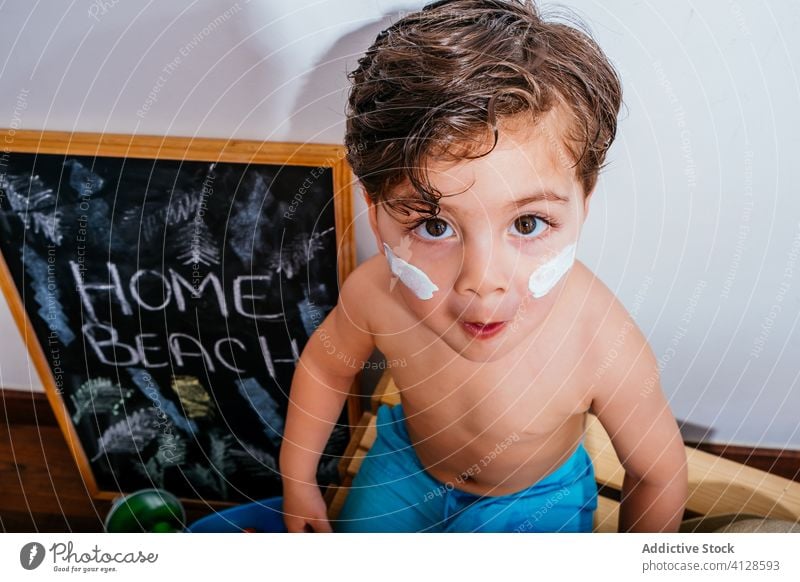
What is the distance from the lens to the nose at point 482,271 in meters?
0.42

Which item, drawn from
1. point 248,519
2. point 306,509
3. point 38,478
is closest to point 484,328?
point 306,509

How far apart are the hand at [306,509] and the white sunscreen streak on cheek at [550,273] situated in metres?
0.30

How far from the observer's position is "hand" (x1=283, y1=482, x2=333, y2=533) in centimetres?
62

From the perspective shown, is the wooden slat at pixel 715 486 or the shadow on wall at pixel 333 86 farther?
the wooden slat at pixel 715 486

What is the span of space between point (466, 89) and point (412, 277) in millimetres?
130

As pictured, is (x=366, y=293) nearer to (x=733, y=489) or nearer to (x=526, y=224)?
(x=526, y=224)

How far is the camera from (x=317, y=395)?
23.6 inches

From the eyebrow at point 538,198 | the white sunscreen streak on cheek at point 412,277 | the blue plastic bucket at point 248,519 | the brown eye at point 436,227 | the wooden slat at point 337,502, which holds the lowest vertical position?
A: the blue plastic bucket at point 248,519

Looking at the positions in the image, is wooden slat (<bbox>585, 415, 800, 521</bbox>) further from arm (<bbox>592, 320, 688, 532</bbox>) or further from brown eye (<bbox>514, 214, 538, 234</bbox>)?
brown eye (<bbox>514, 214, 538, 234</bbox>)

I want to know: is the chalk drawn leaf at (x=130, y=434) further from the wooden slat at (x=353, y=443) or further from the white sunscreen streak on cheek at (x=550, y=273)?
the white sunscreen streak on cheek at (x=550, y=273)

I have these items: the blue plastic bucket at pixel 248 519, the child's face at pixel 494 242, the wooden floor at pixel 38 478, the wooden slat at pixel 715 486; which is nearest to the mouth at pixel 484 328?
the child's face at pixel 494 242

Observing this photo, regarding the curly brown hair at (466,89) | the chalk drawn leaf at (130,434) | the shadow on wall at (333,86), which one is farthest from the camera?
the chalk drawn leaf at (130,434)

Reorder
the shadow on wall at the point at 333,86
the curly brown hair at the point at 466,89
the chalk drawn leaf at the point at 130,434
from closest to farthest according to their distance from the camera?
1. the curly brown hair at the point at 466,89
2. the shadow on wall at the point at 333,86
3. the chalk drawn leaf at the point at 130,434

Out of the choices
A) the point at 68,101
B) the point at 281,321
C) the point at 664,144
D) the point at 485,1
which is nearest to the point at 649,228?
the point at 664,144
